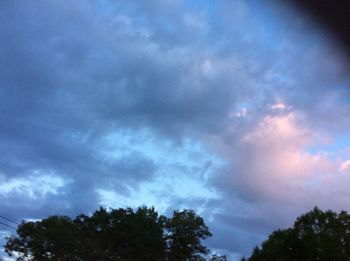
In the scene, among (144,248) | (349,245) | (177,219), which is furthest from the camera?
(177,219)

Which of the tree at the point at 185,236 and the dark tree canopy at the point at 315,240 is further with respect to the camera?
the tree at the point at 185,236

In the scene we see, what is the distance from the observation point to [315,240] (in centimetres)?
5653

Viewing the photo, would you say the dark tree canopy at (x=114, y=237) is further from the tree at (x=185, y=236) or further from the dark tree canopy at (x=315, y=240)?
the dark tree canopy at (x=315, y=240)

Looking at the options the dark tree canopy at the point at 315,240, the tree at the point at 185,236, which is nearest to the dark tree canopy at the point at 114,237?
the tree at the point at 185,236

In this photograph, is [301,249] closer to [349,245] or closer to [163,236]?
[349,245]

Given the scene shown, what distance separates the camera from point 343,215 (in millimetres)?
57812

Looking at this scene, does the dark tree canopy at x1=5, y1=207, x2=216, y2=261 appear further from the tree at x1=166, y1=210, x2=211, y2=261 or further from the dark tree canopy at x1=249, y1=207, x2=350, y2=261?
the dark tree canopy at x1=249, y1=207, x2=350, y2=261

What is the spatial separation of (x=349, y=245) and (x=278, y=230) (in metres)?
14.3

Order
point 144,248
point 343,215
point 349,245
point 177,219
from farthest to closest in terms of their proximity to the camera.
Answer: point 177,219 → point 144,248 → point 343,215 → point 349,245

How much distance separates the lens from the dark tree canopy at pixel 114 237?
64.8 meters

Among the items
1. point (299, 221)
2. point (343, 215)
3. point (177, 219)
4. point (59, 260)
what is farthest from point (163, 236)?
point (343, 215)

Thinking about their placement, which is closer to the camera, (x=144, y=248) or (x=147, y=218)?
(x=144, y=248)

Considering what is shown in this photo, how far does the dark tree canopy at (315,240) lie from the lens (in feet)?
178

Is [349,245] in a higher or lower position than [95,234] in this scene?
lower
